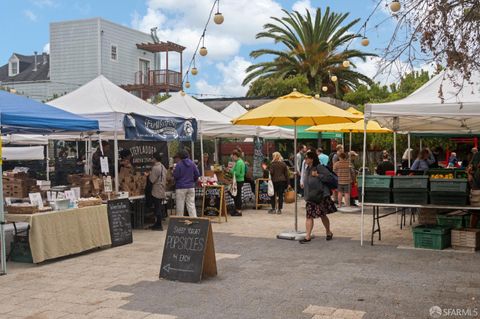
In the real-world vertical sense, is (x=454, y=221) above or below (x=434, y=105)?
below

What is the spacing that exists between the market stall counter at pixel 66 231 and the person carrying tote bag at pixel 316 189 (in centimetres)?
364

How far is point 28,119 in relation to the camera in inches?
322

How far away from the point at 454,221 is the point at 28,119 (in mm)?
7426

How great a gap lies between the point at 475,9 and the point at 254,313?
12.0 feet

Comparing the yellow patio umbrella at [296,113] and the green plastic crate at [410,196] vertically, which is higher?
the yellow patio umbrella at [296,113]

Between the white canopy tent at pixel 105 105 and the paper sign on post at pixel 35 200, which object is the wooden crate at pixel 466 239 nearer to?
the white canopy tent at pixel 105 105

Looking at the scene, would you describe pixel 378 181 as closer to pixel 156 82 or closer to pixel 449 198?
pixel 449 198

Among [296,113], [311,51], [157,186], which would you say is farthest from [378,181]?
[311,51]

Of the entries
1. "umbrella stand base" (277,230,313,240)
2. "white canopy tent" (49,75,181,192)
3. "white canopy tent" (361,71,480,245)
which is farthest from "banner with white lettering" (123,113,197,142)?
"white canopy tent" (361,71,480,245)

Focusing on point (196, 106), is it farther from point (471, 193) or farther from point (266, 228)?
point (471, 193)

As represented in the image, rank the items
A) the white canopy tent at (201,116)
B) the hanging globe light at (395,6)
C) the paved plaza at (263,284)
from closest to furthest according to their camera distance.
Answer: the hanging globe light at (395,6)
the paved plaza at (263,284)
the white canopy tent at (201,116)

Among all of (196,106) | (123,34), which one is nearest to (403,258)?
(196,106)

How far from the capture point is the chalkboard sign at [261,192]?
15.6 m

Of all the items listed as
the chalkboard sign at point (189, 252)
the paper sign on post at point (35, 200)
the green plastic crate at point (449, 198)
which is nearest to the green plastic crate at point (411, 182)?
the green plastic crate at point (449, 198)
